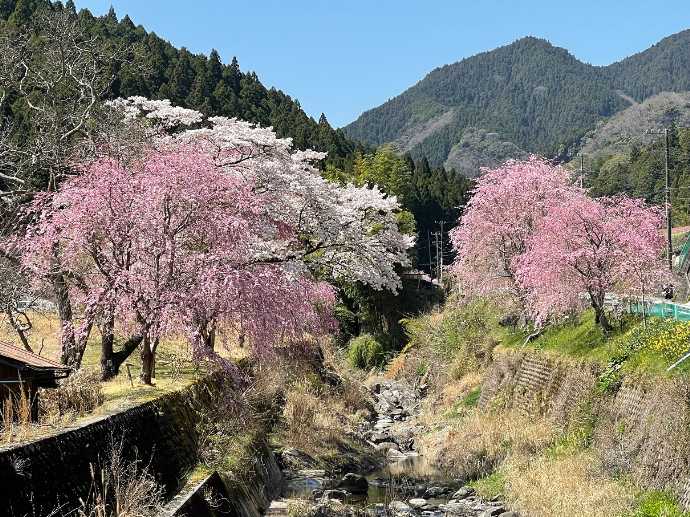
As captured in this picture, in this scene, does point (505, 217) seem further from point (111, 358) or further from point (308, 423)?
point (111, 358)

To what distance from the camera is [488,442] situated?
22.5 m

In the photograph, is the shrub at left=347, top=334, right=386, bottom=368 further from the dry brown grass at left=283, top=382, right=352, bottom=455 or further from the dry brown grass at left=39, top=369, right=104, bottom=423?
the dry brown grass at left=39, top=369, right=104, bottom=423

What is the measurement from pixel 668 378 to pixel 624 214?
897cm

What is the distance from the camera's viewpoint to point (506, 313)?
3481 cm

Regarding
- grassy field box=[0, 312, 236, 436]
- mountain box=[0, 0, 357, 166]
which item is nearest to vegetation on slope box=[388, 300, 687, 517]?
grassy field box=[0, 312, 236, 436]

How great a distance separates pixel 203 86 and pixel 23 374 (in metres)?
78.2

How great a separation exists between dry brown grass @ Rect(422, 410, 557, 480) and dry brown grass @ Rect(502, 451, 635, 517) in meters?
1.28

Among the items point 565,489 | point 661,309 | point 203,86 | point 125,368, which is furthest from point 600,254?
point 203,86

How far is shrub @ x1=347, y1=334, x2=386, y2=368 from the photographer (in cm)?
4625

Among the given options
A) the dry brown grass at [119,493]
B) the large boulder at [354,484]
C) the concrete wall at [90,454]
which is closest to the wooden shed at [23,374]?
the concrete wall at [90,454]

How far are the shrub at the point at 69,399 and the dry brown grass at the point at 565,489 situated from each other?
31.5 feet

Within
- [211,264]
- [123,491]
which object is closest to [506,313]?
[211,264]

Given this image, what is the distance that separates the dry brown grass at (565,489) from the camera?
14.4m

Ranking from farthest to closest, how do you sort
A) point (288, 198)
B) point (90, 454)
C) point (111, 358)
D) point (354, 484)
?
point (288, 198) < point (354, 484) < point (111, 358) < point (90, 454)
